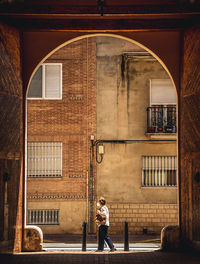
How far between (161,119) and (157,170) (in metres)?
2.19

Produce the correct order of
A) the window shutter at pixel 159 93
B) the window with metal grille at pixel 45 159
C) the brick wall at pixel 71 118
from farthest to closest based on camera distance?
the window shutter at pixel 159 93, the window with metal grille at pixel 45 159, the brick wall at pixel 71 118

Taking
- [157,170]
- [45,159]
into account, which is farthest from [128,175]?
[45,159]

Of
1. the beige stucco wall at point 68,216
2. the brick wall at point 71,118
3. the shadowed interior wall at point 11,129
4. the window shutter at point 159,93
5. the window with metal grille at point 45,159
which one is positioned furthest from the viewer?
the window shutter at point 159,93

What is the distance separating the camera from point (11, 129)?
10094 mm

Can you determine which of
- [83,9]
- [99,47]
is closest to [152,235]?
[99,47]

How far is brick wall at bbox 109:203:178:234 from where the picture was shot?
1881cm

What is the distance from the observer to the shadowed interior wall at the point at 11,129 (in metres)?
9.68

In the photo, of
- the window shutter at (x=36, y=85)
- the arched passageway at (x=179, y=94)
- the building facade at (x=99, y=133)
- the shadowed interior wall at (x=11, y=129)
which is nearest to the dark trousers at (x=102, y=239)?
the arched passageway at (x=179, y=94)

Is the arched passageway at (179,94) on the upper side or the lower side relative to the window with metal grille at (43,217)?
upper

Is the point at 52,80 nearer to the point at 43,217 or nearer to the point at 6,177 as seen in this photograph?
the point at 43,217

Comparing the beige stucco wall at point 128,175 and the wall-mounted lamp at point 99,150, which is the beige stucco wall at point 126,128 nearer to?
the beige stucco wall at point 128,175

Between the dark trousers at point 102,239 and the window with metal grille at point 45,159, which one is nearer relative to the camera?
the dark trousers at point 102,239

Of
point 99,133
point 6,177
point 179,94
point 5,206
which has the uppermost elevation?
point 179,94

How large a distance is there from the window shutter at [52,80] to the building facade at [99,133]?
0.04m
